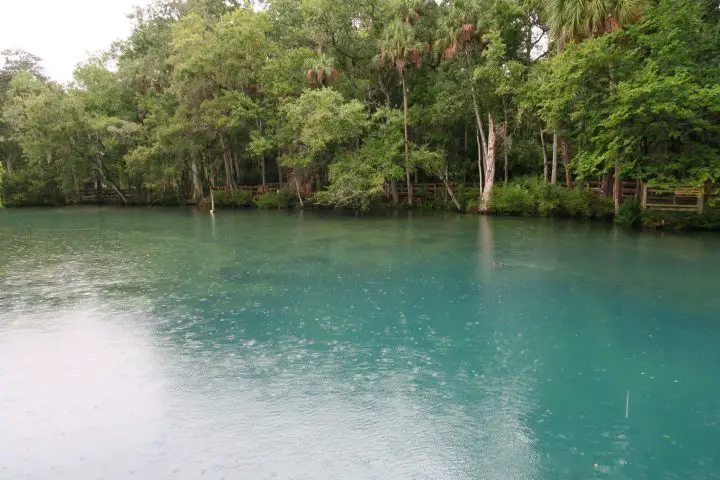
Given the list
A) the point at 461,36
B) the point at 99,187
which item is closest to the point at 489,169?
the point at 461,36

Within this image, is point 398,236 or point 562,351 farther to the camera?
point 398,236

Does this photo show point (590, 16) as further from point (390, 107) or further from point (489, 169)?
point (390, 107)

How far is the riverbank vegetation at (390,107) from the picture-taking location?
933 inches

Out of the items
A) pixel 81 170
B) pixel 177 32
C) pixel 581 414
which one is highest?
pixel 177 32

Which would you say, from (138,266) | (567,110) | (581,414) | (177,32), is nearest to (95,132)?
(177,32)

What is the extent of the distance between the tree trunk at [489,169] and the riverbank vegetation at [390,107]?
3.5 inches

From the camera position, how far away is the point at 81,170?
48.6 metres

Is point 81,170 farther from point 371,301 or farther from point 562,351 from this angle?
point 562,351

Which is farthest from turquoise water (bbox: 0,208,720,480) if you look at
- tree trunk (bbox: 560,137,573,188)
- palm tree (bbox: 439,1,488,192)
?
palm tree (bbox: 439,1,488,192)

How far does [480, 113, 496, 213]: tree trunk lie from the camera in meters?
32.8

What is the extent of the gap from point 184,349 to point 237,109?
3041 cm

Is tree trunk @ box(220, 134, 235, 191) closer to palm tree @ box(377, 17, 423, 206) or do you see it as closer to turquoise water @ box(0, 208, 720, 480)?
palm tree @ box(377, 17, 423, 206)

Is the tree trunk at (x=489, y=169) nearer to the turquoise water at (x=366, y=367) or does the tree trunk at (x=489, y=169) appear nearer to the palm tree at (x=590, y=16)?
the palm tree at (x=590, y=16)

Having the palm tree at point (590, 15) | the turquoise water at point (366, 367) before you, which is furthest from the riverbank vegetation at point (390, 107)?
the turquoise water at point (366, 367)
